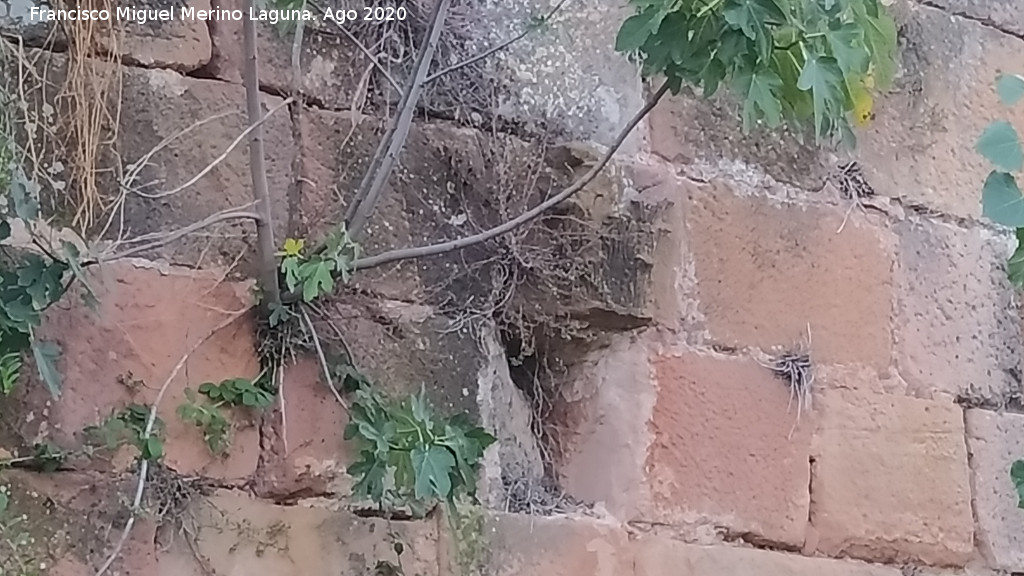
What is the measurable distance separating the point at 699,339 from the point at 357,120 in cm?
69

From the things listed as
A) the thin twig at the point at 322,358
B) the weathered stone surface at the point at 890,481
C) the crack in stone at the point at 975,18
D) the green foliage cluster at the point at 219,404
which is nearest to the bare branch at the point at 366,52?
the thin twig at the point at 322,358

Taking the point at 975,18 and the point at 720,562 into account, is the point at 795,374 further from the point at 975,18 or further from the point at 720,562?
the point at 975,18

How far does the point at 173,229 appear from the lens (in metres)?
2.01

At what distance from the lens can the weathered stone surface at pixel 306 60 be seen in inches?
83.4

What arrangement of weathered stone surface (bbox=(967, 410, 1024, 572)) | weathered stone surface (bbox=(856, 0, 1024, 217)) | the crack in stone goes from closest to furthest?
weathered stone surface (bbox=(967, 410, 1024, 572)) → weathered stone surface (bbox=(856, 0, 1024, 217)) → the crack in stone

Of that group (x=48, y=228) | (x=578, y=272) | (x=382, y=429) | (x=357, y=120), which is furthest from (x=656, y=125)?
(x=48, y=228)

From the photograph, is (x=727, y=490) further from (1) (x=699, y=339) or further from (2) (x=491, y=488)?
(2) (x=491, y=488)

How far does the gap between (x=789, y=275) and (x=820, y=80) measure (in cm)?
78

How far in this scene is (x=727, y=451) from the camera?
90.5 inches

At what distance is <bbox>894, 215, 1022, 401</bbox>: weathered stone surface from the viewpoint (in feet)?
8.38

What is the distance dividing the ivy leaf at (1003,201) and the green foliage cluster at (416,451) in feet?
2.29

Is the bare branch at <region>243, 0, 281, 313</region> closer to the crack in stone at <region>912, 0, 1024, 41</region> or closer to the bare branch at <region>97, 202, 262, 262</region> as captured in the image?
the bare branch at <region>97, 202, 262, 262</region>

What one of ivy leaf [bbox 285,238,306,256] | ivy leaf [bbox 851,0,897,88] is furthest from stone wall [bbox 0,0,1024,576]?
ivy leaf [bbox 851,0,897,88]

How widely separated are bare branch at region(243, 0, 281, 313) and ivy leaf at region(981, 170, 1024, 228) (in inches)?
37.9
